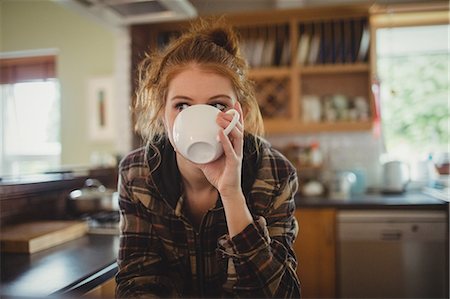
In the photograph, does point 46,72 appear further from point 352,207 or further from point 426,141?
point 426,141

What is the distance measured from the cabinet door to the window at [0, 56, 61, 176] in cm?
251

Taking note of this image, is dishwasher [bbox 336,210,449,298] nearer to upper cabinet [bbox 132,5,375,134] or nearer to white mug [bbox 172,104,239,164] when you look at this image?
upper cabinet [bbox 132,5,375,134]

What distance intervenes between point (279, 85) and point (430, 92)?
1159 mm

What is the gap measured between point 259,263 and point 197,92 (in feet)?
1.16

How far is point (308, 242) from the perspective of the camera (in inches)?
90.0

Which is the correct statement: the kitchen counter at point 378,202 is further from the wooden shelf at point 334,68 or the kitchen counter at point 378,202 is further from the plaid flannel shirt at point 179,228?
the plaid flannel shirt at point 179,228

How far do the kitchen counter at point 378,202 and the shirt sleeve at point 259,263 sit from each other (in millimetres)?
1510

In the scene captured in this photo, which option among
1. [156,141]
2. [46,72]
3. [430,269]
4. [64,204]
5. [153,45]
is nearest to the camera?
[156,141]

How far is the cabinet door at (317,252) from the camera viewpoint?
2260mm

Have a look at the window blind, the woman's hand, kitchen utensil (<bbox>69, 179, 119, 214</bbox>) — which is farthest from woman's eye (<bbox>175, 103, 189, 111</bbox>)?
the window blind

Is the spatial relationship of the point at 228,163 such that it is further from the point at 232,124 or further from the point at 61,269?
the point at 61,269

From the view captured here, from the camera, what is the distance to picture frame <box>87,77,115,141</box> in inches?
136

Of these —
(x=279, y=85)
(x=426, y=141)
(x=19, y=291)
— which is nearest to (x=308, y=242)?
(x=279, y=85)

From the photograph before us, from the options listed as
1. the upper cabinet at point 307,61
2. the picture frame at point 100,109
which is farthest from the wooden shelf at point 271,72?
the picture frame at point 100,109
